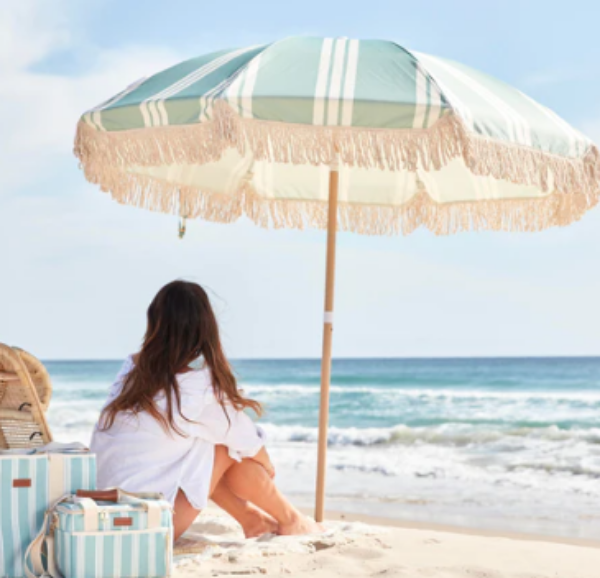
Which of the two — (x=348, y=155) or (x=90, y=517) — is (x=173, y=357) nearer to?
(x=90, y=517)

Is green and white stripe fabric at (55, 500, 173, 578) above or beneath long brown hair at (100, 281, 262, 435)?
beneath

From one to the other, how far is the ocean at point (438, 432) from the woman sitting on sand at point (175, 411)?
320 centimetres

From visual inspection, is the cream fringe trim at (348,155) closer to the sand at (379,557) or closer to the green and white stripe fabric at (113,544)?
the green and white stripe fabric at (113,544)

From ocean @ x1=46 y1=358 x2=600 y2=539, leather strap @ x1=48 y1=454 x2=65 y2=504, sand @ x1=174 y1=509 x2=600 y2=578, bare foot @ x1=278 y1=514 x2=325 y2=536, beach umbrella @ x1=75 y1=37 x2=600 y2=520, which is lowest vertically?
ocean @ x1=46 y1=358 x2=600 y2=539

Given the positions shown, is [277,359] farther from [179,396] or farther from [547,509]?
[179,396]

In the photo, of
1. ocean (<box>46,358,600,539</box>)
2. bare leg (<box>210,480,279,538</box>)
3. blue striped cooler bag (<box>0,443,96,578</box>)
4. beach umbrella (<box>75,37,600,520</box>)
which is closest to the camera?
blue striped cooler bag (<box>0,443,96,578</box>)

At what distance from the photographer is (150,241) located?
97.5ft

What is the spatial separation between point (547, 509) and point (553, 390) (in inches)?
612

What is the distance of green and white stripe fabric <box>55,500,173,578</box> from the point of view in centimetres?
289

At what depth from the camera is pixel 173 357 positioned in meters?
3.44

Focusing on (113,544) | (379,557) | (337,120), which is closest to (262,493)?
(379,557)

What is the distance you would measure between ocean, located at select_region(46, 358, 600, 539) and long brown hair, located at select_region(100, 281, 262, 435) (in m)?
3.31

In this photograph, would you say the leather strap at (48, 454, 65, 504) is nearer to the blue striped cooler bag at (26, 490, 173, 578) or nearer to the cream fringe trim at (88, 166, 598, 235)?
the blue striped cooler bag at (26, 490, 173, 578)

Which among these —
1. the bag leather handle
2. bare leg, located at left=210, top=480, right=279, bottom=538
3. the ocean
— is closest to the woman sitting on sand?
bare leg, located at left=210, top=480, right=279, bottom=538
